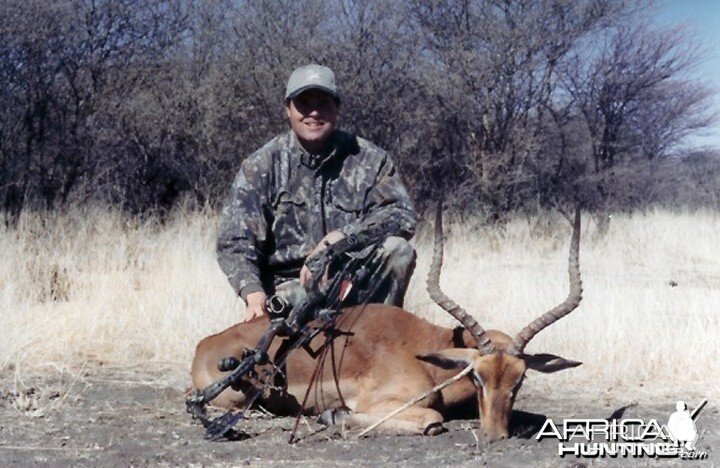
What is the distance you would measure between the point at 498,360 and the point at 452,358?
295mm

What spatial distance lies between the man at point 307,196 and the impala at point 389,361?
629mm

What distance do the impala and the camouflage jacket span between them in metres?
0.78

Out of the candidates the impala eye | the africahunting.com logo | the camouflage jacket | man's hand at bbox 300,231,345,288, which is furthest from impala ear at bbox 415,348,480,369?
the camouflage jacket

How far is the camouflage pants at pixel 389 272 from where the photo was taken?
560 cm

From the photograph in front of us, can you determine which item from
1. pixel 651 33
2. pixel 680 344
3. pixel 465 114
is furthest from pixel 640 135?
pixel 680 344

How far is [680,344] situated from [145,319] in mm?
3713

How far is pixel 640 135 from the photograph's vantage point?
60.2ft

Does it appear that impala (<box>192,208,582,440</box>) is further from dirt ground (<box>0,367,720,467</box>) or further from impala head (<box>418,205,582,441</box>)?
dirt ground (<box>0,367,720,467</box>)

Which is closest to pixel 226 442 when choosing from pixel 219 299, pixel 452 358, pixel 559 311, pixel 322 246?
pixel 452 358

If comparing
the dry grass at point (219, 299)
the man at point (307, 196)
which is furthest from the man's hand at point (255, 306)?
the dry grass at point (219, 299)

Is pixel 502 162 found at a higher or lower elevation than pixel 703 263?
higher

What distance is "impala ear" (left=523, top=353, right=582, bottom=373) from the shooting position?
14.5 ft

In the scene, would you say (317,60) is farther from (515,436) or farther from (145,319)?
(515,436)

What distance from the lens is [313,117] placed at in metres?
5.86
